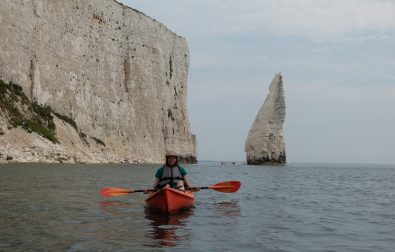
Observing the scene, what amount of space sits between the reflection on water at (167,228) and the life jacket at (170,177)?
968 millimetres

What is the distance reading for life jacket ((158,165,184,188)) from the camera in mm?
15891

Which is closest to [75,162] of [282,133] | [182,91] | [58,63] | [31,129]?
[31,129]

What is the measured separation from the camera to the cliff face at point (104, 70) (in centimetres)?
5250

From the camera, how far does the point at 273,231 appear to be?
12.1m

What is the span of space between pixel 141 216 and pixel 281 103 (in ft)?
232

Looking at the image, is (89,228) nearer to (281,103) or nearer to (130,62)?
(130,62)

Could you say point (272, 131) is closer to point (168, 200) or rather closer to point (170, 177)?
point (170, 177)

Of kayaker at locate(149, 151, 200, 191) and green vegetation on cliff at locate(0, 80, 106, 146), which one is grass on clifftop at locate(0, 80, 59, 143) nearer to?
green vegetation on cliff at locate(0, 80, 106, 146)

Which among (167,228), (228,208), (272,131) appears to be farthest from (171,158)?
(272,131)

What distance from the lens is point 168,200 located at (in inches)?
572

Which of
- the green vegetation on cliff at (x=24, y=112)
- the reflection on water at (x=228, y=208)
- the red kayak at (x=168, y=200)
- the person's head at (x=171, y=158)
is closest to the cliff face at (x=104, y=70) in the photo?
the green vegetation on cliff at (x=24, y=112)

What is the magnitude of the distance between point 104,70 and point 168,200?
5262 centimetres

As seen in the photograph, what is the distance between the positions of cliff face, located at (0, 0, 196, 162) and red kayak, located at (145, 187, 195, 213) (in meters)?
39.0

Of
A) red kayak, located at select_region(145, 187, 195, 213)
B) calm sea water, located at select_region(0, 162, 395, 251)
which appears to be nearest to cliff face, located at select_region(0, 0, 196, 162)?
calm sea water, located at select_region(0, 162, 395, 251)
